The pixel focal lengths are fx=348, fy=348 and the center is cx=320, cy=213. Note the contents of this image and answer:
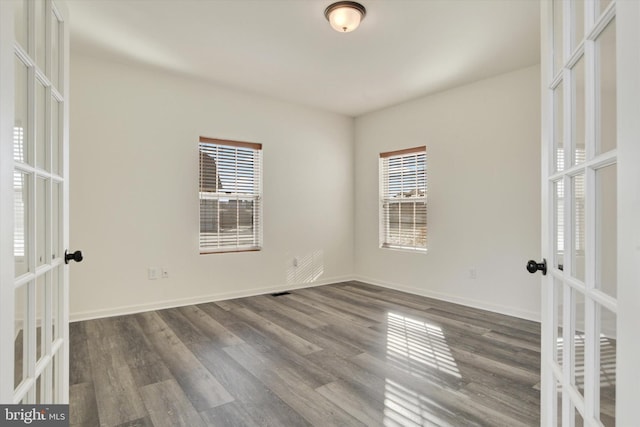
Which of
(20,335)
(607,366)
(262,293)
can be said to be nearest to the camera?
(607,366)

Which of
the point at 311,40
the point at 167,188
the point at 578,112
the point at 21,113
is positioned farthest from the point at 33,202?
the point at 167,188

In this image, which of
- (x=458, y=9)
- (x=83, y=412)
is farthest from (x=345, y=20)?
(x=83, y=412)

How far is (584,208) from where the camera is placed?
0.92 meters

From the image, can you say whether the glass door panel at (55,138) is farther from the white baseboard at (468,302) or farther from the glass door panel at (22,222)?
the white baseboard at (468,302)

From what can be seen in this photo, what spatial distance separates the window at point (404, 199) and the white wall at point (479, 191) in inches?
5.7

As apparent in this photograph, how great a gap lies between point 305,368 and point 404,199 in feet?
10.1

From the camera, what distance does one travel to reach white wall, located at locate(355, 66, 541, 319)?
361 centimetres

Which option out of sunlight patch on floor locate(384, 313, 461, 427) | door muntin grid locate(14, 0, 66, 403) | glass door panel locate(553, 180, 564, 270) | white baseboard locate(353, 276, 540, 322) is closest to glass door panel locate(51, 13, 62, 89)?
door muntin grid locate(14, 0, 66, 403)

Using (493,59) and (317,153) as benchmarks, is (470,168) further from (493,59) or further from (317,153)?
(317,153)

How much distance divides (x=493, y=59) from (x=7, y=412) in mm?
→ 4148

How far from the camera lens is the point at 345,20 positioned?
2.63m

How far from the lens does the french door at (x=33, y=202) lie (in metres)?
0.83

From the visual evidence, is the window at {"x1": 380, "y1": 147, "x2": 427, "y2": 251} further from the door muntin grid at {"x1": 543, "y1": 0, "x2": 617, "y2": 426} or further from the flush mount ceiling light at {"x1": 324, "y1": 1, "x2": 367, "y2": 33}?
the door muntin grid at {"x1": 543, "y1": 0, "x2": 617, "y2": 426}

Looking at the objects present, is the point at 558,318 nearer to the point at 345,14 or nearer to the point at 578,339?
the point at 578,339
